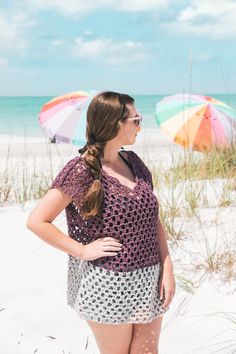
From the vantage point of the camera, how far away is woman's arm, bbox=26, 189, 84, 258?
1682 mm

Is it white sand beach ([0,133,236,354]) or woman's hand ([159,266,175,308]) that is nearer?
woman's hand ([159,266,175,308])

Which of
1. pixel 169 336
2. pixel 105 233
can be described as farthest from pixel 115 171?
pixel 169 336

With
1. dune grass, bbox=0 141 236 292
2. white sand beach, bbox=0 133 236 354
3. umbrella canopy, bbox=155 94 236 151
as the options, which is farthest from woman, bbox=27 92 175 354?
umbrella canopy, bbox=155 94 236 151

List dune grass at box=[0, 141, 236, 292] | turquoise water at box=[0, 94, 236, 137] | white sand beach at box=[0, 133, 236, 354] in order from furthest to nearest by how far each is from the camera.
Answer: turquoise water at box=[0, 94, 236, 137] < dune grass at box=[0, 141, 236, 292] < white sand beach at box=[0, 133, 236, 354]

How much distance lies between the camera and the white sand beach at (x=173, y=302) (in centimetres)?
275

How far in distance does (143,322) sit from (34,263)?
1935 mm

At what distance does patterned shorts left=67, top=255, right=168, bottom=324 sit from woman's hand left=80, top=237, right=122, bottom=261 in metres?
0.06

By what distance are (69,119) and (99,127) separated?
23.2 feet

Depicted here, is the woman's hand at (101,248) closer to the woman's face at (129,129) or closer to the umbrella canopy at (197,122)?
the woman's face at (129,129)

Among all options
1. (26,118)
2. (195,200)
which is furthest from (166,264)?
(26,118)

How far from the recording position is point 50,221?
67.1 inches

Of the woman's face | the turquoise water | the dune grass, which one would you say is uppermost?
the woman's face

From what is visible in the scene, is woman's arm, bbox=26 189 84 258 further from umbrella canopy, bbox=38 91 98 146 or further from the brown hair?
umbrella canopy, bbox=38 91 98 146

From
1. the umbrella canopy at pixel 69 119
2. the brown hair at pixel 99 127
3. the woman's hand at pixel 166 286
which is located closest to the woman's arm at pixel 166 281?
the woman's hand at pixel 166 286
